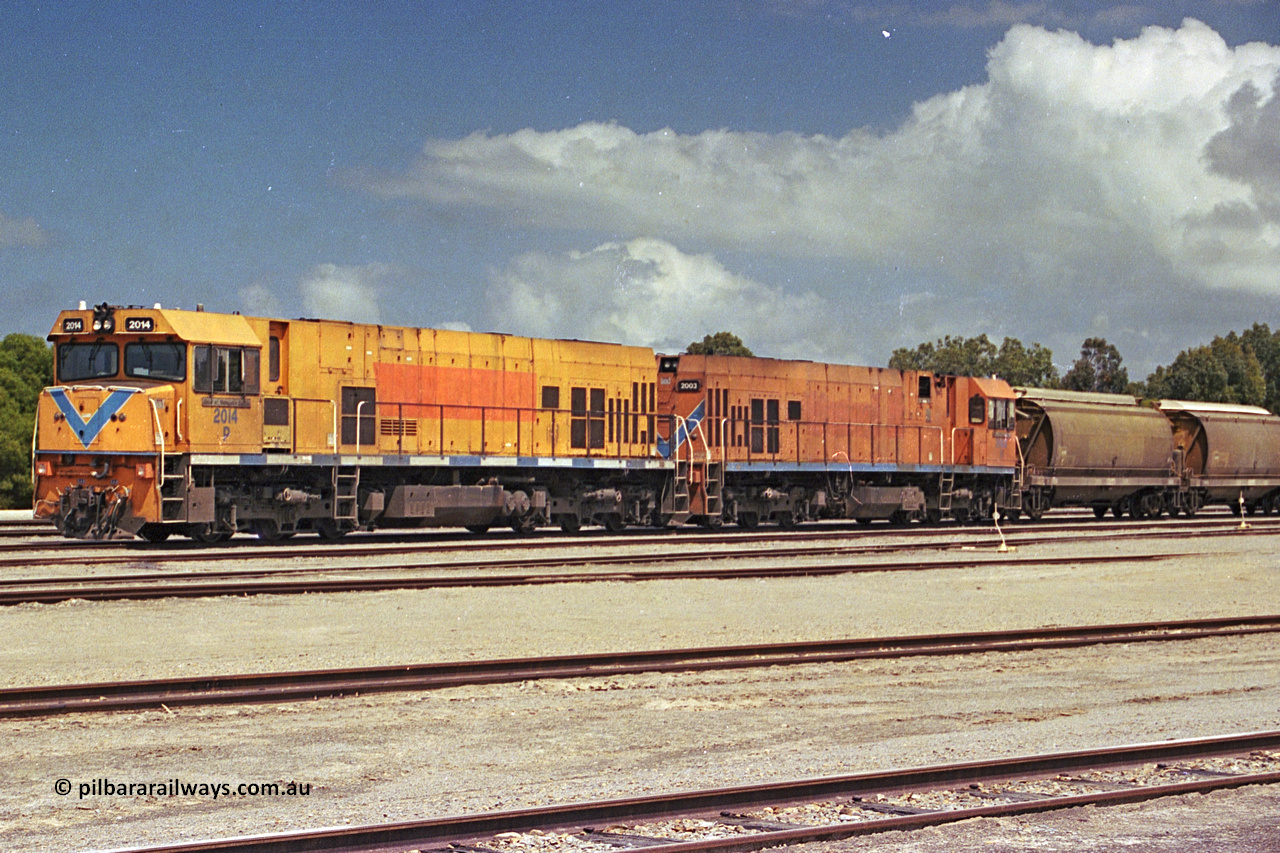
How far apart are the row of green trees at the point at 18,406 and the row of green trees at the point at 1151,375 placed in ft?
186

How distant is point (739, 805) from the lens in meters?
6.77

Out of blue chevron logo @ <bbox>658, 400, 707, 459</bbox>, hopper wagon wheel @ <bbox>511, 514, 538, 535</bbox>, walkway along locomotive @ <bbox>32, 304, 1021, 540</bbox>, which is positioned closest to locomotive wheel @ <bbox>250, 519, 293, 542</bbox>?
walkway along locomotive @ <bbox>32, 304, 1021, 540</bbox>

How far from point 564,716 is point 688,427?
2097cm

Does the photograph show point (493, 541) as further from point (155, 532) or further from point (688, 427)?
point (688, 427)

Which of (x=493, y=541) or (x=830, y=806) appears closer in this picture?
(x=830, y=806)

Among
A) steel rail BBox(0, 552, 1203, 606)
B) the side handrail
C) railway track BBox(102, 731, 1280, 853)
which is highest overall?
the side handrail

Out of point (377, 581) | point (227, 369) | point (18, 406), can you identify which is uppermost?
point (18, 406)

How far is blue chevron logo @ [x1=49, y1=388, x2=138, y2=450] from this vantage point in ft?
69.2

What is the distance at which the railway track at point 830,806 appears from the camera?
6.05 meters

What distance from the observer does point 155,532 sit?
2306cm

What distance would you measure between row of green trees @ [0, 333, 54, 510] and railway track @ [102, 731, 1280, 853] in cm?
6247

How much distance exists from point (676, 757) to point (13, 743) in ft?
13.5

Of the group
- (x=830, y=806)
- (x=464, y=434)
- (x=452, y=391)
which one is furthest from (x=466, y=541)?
(x=830, y=806)

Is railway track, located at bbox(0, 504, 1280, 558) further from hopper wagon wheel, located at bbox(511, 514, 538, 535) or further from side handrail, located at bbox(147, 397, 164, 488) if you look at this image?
side handrail, located at bbox(147, 397, 164, 488)
